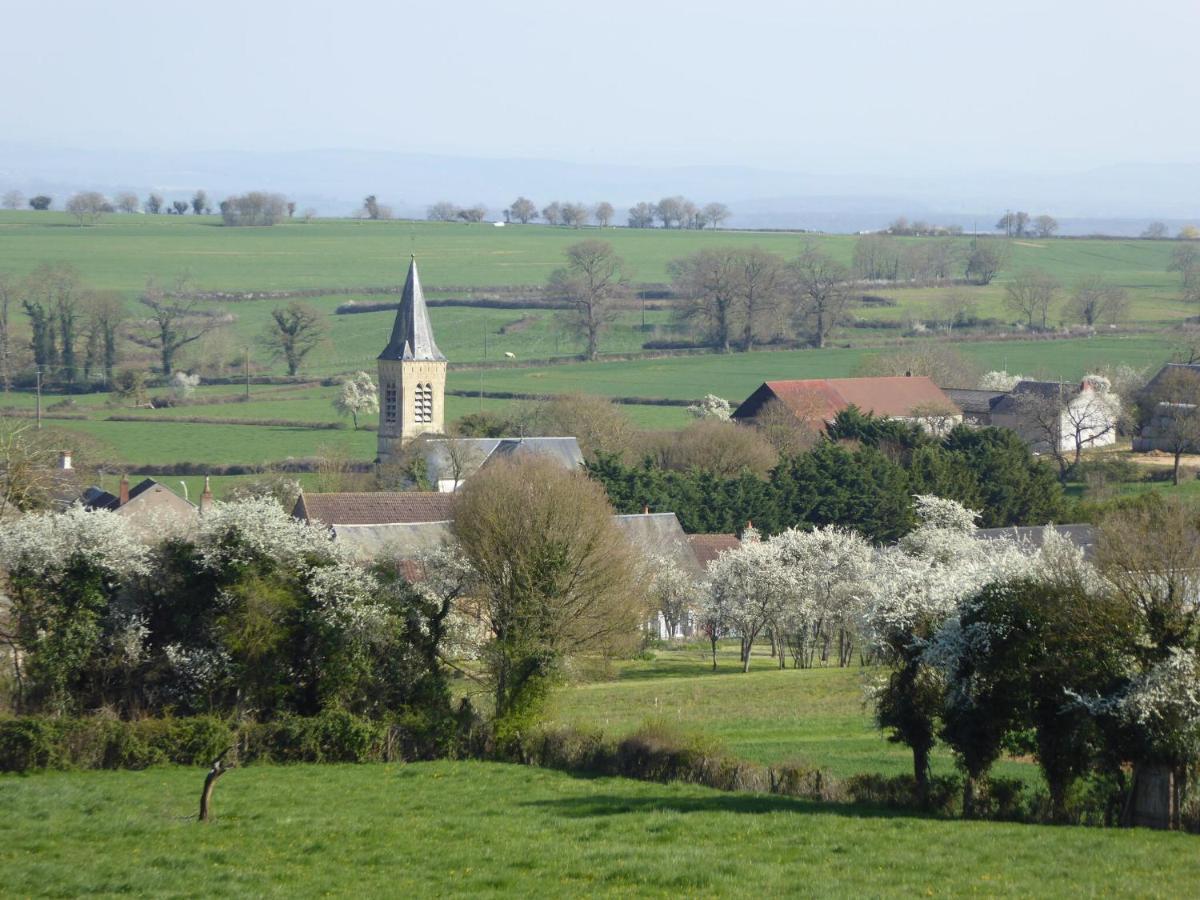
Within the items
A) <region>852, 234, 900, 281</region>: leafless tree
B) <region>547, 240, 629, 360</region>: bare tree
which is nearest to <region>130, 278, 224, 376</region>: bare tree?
<region>547, 240, 629, 360</region>: bare tree

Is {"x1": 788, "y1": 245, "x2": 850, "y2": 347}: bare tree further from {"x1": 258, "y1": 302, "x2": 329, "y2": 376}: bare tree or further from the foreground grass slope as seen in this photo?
the foreground grass slope

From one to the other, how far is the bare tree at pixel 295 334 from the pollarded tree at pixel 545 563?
231 feet

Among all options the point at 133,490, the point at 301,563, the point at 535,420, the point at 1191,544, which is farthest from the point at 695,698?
the point at 535,420

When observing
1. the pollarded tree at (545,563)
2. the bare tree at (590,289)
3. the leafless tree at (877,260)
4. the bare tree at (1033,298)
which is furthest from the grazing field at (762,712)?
the leafless tree at (877,260)

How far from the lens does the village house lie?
82062mm

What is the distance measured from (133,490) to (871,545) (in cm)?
2573

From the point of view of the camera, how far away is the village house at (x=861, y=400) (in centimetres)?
8206

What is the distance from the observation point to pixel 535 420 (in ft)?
249

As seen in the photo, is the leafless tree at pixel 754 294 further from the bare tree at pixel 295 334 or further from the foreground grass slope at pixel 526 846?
the foreground grass slope at pixel 526 846

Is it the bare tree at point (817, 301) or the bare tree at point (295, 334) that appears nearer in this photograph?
the bare tree at point (295, 334)

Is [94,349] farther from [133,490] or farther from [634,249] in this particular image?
[634,249]

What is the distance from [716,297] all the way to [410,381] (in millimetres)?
43095

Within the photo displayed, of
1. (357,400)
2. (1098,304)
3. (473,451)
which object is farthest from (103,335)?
(1098,304)

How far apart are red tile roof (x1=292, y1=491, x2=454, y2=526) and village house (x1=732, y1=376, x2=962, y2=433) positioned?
2944 cm
